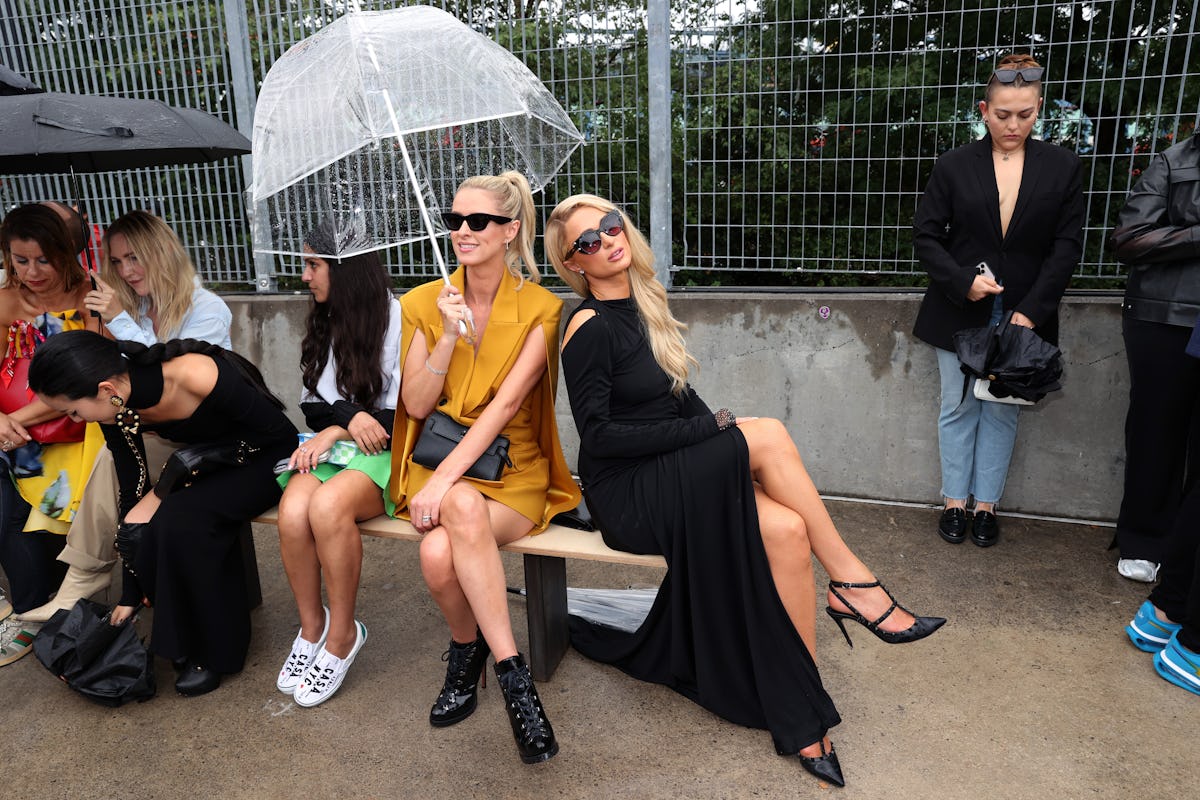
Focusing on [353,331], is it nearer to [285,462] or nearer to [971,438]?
[285,462]

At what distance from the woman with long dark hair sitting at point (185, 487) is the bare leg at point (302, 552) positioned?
0.24 meters

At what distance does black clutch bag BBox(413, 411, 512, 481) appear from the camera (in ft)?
9.82

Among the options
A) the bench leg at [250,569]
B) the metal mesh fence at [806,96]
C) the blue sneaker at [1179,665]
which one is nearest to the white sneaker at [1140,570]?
the blue sneaker at [1179,665]

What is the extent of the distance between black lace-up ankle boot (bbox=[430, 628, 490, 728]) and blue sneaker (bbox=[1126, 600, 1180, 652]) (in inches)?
92.1

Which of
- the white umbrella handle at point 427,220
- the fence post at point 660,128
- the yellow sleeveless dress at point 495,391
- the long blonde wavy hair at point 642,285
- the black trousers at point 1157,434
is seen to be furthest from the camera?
the fence post at point 660,128

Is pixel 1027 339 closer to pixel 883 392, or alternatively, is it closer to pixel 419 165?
pixel 883 392

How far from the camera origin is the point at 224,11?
5.52 m

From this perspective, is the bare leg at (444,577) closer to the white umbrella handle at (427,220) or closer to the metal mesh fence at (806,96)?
the white umbrella handle at (427,220)

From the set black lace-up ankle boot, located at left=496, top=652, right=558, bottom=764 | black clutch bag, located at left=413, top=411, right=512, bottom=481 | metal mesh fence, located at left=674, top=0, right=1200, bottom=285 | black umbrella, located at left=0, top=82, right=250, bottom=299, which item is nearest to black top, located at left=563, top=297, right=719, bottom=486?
black clutch bag, located at left=413, top=411, right=512, bottom=481

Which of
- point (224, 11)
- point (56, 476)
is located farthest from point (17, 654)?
point (224, 11)

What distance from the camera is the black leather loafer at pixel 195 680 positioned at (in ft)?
10.4

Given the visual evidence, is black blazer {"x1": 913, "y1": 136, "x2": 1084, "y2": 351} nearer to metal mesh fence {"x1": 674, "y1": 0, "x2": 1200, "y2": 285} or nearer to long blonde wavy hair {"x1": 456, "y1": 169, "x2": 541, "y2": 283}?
metal mesh fence {"x1": 674, "y1": 0, "x2": 1200, "y2": 285}

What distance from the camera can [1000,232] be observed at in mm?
3926

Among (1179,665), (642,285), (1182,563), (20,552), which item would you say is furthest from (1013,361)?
(20,552)
